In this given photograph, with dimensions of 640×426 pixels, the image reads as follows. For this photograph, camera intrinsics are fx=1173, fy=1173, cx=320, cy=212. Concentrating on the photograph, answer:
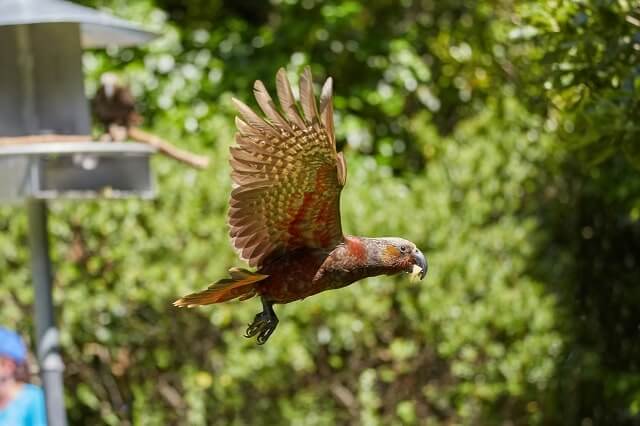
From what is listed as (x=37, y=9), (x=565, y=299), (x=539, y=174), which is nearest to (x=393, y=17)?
(x=539, y=174)

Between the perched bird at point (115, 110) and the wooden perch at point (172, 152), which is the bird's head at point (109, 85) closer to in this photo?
the perched bird at point (115, 110)

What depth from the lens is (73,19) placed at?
432 centimetres

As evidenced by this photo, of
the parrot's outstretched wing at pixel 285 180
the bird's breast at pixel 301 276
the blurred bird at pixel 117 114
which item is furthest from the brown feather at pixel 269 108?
the blurred bird at pixel 117 114

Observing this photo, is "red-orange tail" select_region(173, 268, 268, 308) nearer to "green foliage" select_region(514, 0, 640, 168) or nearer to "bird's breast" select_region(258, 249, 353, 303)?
"bird's breast" select_region(258, 249, 353, 303)

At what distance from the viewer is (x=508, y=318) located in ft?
18.9

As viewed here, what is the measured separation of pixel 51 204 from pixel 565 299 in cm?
270

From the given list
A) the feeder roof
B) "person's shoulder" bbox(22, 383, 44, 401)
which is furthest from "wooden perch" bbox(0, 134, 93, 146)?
"person's shoulder" bbox(22, 383, 44, 401)

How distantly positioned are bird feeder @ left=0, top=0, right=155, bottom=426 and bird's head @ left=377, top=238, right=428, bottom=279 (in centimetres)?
174

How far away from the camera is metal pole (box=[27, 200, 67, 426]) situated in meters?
4.62

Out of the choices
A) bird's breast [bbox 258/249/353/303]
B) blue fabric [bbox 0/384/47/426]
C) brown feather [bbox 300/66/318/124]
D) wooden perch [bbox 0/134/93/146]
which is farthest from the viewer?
blue fabric [bbox 0/384/47/426]

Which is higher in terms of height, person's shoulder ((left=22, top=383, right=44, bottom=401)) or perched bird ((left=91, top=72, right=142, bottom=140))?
perched bird ((left=91, top=72, right=142, bottom=140))

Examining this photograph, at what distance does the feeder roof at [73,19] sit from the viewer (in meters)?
4.24

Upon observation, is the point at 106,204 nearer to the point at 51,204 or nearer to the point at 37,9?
the point at 51,204

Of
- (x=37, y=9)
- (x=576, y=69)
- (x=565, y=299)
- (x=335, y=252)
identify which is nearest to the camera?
(x=335, y=252)
